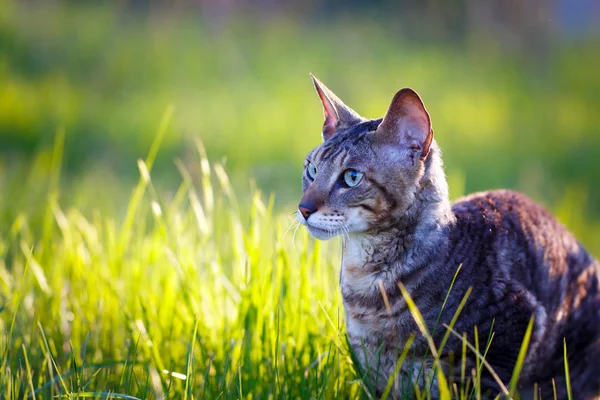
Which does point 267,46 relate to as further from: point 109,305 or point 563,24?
point 109,305

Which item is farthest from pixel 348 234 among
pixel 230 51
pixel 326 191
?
pixel 230 51

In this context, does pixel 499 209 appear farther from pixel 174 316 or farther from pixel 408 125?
pixel 174 316

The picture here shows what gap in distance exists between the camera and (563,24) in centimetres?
966

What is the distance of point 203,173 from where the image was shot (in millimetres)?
2889

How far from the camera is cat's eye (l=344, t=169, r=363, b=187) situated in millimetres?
2316

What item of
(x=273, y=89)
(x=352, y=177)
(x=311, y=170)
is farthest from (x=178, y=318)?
(x=273, y=89)

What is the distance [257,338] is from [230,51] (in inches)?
252

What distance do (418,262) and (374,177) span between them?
0.95 feet

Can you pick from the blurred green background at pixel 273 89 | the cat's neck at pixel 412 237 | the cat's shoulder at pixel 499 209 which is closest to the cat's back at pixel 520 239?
the cat's shoulder at pixel 499 209

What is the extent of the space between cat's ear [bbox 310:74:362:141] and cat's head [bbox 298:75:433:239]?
25cm

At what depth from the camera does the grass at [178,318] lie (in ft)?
7.78

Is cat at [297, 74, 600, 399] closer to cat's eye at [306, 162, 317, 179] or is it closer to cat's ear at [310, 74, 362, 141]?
cat's eye at [306, 162, 317, 179]

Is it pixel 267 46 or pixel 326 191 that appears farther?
pixel 267 46

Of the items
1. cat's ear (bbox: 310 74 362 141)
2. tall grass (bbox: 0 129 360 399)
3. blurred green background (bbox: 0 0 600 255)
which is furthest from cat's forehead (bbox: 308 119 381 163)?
blurred green background (bbox: 0 0 600 255)
